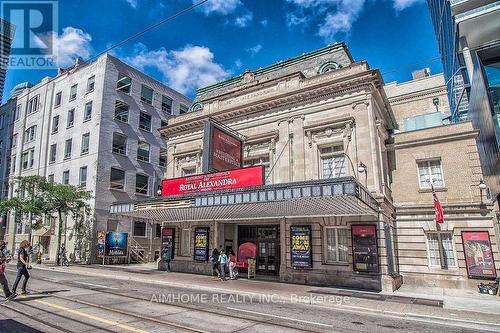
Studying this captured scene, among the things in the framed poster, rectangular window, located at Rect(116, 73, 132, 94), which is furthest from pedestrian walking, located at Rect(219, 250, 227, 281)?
rectangular window, located at Rect(116, 73, 132, 94)

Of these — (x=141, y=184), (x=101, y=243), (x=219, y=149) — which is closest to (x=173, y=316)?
(x=219, y=149)

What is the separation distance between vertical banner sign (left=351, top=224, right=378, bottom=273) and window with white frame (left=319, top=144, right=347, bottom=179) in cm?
366

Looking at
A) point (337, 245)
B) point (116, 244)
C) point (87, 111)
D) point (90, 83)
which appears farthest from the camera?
point (90, 83)

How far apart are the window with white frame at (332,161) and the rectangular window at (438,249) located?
20.5ft

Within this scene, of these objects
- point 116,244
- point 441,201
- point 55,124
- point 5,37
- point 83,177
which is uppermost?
point 5,37

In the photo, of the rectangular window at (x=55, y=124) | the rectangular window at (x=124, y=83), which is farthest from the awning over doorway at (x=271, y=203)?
the rectangular window at (x=55, y=124)

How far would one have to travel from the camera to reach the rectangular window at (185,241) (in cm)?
2498

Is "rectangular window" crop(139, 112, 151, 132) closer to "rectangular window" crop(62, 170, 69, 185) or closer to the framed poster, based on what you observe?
"rectangular window" crop(62, 170, 69, 185)

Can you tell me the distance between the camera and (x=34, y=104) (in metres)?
44.4

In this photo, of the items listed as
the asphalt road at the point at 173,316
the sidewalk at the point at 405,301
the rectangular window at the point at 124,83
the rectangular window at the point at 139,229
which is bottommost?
the sidewalk at the point at 405,301

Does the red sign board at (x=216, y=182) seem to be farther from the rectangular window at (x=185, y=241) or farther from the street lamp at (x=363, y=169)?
the street lamp at (x=363, y=169)

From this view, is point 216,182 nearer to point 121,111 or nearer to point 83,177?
point 83,177

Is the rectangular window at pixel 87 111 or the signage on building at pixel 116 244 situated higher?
the rectangular window at pixel 87 111

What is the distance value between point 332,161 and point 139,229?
24.7 meters
